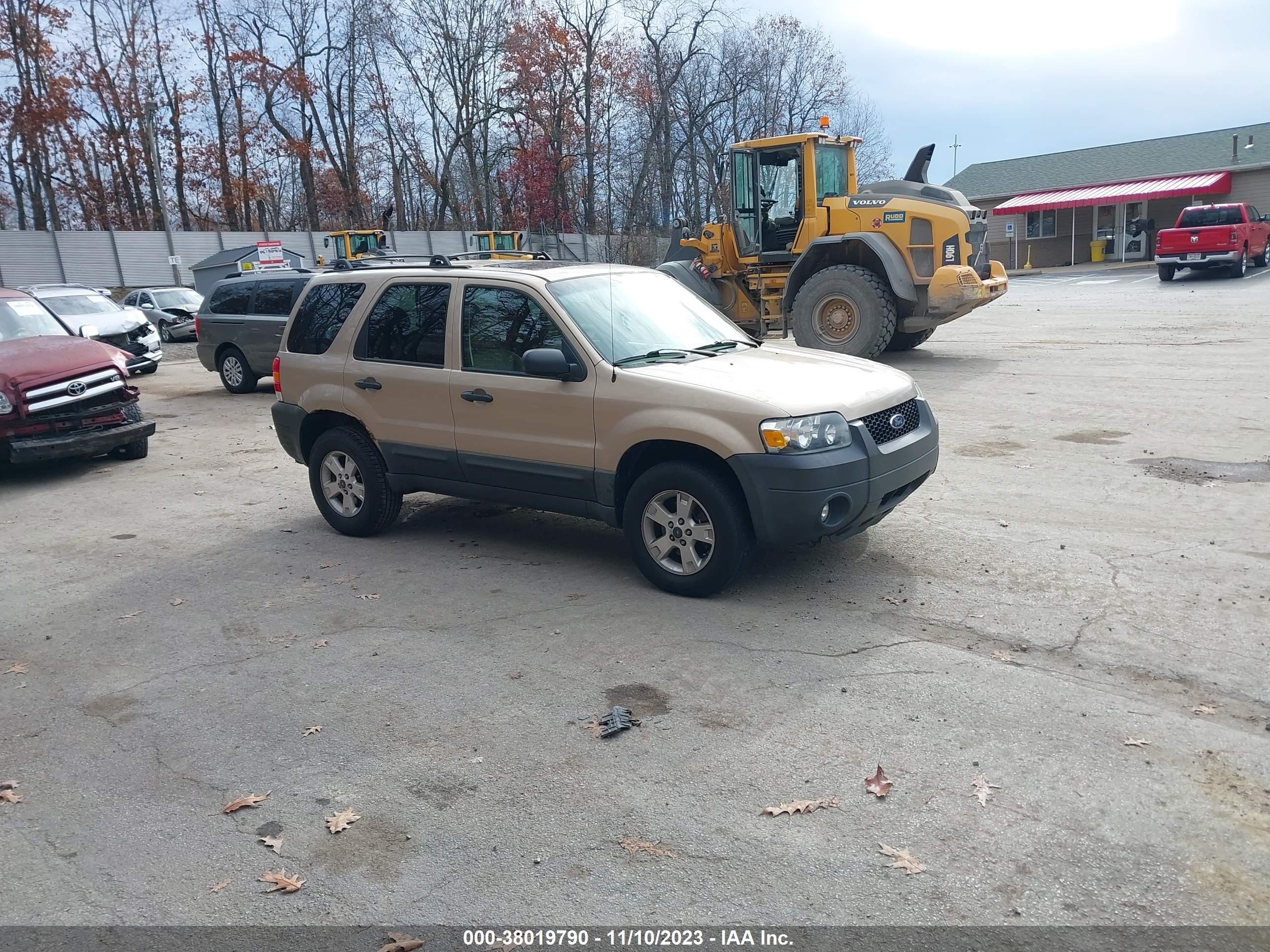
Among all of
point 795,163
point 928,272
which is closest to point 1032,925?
point 928,272

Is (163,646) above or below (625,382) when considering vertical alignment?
below

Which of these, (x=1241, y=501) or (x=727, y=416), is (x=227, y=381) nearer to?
(x=727, y=416)

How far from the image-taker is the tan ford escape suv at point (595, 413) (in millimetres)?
5566

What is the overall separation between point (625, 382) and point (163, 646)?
3.00 m

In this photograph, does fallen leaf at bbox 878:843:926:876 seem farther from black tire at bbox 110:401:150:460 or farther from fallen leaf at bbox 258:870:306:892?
black tire at bbox 110:401:150:460

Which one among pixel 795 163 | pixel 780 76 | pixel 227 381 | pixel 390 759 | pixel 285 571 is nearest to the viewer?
pixel 390 759

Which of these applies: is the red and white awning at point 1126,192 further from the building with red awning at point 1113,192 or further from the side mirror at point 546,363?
the side mirror at point 546,363

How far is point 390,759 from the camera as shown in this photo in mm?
4254

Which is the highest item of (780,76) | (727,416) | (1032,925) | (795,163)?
(780,76)

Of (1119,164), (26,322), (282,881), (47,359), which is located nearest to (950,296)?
(47,359)

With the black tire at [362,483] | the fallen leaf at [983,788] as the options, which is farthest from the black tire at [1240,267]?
the fallen leaf at [983,788]

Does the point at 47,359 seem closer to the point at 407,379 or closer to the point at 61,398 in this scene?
the point at 61,398

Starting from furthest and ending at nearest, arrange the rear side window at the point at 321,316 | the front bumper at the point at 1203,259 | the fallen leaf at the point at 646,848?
the front bumper at the point at 1203,259
the rear side window at the point at 321,316
the fallen leaf at the point at 646,848

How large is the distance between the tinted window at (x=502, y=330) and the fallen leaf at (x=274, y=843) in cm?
336
